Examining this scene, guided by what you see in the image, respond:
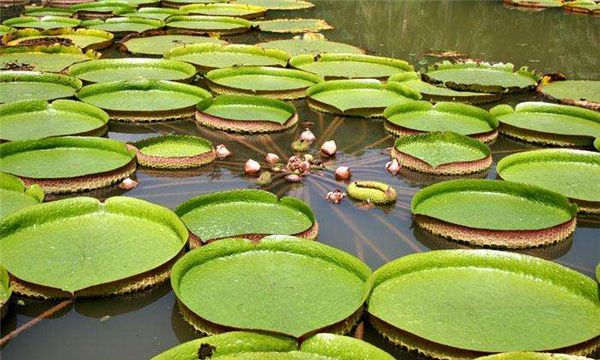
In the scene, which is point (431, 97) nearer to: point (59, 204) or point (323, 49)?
point (323, 49)

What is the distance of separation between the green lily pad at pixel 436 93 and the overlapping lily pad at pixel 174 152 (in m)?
2.19

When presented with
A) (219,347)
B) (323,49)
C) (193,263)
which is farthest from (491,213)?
(323,49)

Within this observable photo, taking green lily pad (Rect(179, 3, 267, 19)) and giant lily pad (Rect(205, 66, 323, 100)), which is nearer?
giant lily pad (Rect(205, 66, 323, 100))

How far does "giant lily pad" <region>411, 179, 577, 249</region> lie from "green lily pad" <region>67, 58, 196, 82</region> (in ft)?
9.96

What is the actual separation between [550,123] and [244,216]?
9.74ft

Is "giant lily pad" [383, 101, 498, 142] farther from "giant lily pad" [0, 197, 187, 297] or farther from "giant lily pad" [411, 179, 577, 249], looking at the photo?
"giant lily pad" [0, 197, 187, 297]

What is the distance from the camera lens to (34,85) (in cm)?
566

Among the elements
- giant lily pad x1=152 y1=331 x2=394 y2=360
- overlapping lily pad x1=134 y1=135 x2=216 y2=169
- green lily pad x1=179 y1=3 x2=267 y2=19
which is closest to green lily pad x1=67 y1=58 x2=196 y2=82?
overlapping lily pad x1=134 y1=135 x2=216 y2=169

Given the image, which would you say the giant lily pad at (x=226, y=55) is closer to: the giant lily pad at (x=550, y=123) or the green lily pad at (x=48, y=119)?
the green lily pad at (x=48, y=119)

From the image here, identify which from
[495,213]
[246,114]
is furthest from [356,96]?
[495,213]

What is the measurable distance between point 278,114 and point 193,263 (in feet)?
8.27

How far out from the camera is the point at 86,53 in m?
6.69

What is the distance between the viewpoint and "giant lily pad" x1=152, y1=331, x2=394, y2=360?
7.38 ft

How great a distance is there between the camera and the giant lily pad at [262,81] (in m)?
5.70
